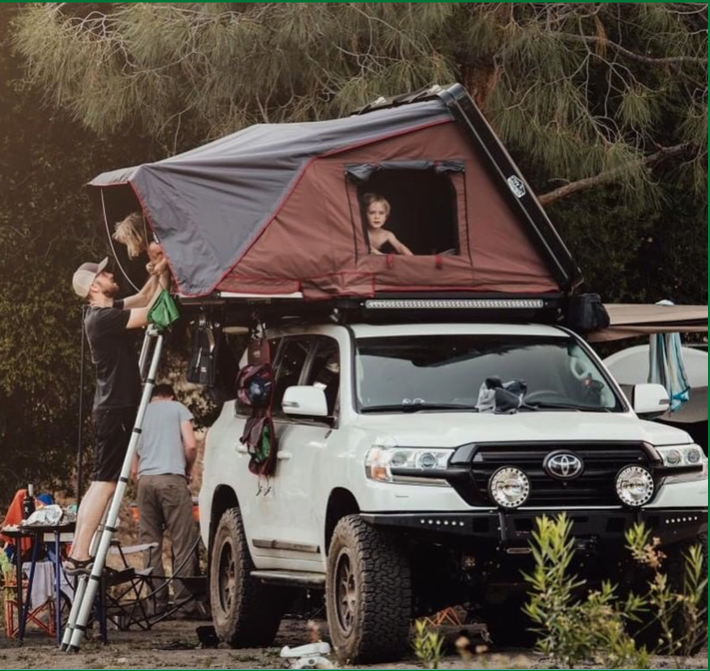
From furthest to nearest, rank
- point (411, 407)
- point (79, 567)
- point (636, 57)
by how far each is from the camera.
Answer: point (636, 57)
point (79, 567)
point (411, 407)

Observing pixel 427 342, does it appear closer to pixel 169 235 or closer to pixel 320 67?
pixel 169 235

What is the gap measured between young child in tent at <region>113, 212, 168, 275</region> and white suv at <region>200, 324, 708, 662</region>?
179 centimetres

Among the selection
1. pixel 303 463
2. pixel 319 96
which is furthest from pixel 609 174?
pixel 303 463

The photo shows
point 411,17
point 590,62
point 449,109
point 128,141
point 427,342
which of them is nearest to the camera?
point 427,342

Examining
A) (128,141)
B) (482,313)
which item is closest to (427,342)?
(482,313)

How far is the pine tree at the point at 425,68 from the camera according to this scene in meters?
15.2

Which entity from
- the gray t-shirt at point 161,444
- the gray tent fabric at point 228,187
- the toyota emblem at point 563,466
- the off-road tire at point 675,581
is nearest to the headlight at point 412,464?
the toyota emblem at point 563,466

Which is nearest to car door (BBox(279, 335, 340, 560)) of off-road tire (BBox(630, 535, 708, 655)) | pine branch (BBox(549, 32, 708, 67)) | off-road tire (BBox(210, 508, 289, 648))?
off-road tire (BBox(210, 508, 289, 648))

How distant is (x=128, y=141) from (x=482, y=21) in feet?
15.1

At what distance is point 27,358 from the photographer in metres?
19.1

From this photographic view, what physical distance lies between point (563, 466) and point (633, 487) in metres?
0.42

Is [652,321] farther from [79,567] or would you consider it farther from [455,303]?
[79,567]

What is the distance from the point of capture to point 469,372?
1068 cm

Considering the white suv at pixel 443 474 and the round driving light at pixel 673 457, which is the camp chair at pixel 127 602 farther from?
the round driving light at pixel 673 457
